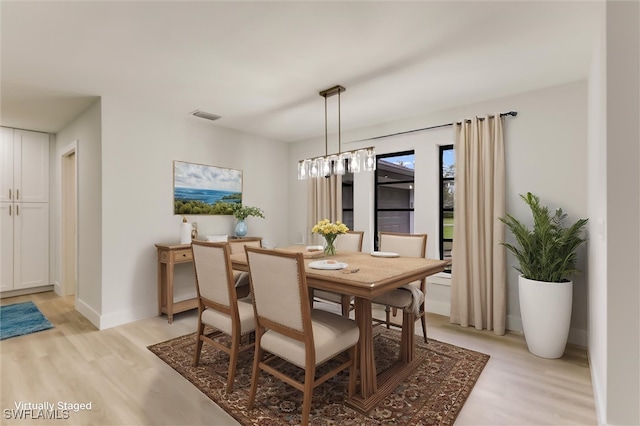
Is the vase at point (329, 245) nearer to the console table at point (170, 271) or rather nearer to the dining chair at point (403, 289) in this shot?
the dining chair at point (403, 289)

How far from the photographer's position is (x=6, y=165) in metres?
4.42

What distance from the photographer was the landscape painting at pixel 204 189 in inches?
158

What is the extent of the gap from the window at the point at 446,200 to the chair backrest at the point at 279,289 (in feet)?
8.84

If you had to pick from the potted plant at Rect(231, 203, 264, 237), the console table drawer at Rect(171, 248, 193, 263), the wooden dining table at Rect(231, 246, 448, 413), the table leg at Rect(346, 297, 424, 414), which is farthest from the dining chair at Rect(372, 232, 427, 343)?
the console table drawer at Rect(171, 248, 193, 263)

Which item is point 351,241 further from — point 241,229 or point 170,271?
point 170,271

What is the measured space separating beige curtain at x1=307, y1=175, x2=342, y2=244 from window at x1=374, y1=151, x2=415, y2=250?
60 cm

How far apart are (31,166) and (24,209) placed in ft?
2.14

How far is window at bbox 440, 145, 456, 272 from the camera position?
385 cm

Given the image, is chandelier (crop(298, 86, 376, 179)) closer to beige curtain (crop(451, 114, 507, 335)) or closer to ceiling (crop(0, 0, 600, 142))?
ceiling (crop(0, 0, 600, 142))

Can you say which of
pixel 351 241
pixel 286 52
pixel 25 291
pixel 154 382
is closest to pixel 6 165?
pixel 25 291

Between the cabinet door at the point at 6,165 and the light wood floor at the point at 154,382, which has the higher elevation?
the cabinet door at the point at 6,165

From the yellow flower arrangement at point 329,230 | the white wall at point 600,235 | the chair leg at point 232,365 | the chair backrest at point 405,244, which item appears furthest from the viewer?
the chair backrest at point 405,244

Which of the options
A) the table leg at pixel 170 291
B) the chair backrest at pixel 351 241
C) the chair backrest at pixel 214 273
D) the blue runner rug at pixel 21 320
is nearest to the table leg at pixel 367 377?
the chair backrest at pixel 214 273

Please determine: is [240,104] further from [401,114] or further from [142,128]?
[401,114]
